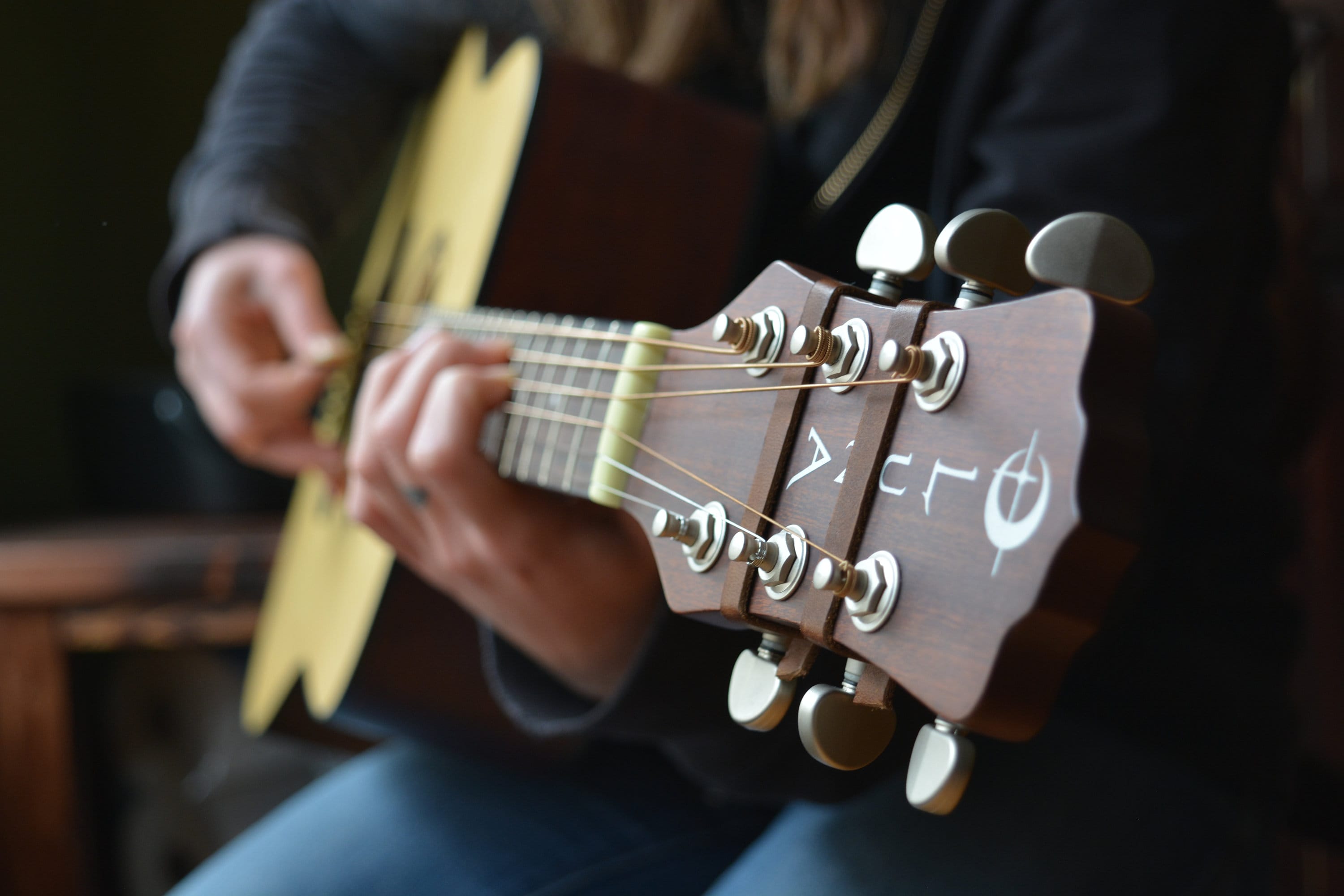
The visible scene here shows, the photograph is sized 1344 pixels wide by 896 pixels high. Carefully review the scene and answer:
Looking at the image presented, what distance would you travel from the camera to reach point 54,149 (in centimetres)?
125

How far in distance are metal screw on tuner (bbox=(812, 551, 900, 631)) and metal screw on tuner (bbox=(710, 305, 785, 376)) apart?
80 mm

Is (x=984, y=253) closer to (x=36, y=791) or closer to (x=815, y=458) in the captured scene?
(x=815, y=458)

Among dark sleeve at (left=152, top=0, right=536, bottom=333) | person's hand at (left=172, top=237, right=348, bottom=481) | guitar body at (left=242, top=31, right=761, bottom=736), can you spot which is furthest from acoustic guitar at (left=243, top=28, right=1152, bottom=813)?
dark sleeve at (left=152, top=0, right=536, bottom=333)

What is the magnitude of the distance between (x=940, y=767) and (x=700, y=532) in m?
0.11

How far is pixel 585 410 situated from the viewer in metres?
0.39

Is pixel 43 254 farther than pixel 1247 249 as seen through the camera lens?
Yes

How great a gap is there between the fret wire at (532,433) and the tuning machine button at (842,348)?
0.56ft

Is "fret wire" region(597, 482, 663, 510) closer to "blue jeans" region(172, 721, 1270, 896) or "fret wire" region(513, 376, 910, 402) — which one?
"fret wire" region(513, 376, 910, 402)

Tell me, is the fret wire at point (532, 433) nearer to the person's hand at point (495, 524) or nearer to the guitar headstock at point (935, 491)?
the person's hand at point (495, 524)

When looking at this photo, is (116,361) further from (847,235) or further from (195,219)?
(847,235)

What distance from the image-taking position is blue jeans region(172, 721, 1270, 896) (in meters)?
0.43

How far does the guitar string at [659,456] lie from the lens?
282 mm

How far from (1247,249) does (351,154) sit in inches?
32.7

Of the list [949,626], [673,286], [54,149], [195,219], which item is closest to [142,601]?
[195,219]
